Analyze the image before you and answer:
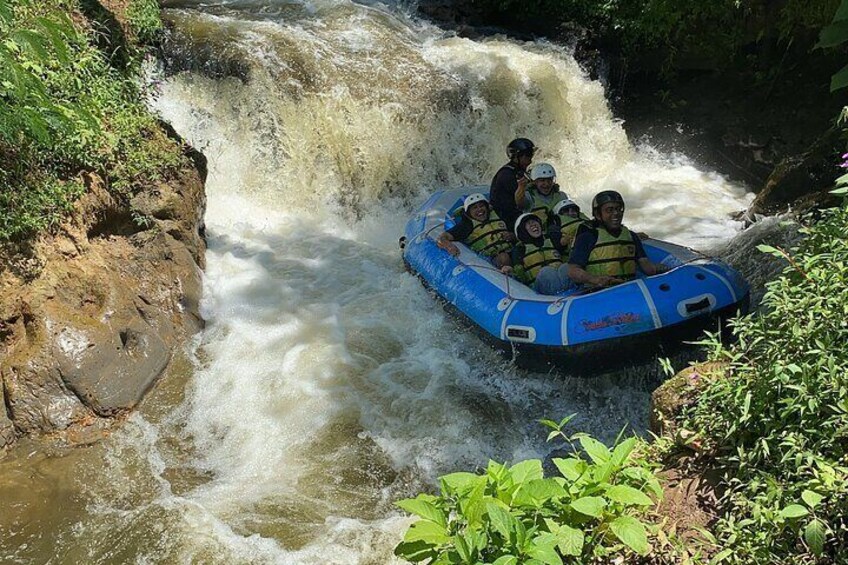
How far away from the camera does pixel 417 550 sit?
2.12 metres

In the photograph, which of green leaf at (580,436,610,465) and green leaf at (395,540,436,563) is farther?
green leaf at (580,436,610,465)

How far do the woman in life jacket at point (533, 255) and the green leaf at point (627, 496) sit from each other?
9.67 feet

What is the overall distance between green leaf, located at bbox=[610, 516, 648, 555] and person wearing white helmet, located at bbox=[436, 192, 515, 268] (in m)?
→ 3.67

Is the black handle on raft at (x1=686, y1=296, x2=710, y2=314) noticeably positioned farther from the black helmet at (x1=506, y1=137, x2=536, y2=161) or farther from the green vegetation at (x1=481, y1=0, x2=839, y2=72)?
the green vegetation at (x1=481, y1=0, x2=839, y2=72)

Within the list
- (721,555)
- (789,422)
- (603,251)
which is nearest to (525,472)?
(721,555)

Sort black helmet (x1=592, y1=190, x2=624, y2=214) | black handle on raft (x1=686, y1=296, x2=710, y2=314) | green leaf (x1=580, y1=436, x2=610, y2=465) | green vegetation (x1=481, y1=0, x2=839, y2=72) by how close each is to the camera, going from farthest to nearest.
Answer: green vegetation (x1=481, y1=0, x2=839, y2=72)
black helmet (x1=592, y1=190, x2=624, y2=214)
black handle on raft (x1=686, y1=296, x2=710, y2=314)
green leaf (x1=580, y1=436, x2=610, y2=465)

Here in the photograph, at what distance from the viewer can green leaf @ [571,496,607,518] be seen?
212 cm

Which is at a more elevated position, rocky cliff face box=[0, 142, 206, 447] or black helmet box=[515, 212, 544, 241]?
black helmet box=[515, 212, 544, 241]

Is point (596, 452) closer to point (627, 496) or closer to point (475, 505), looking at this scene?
point (627, 496)

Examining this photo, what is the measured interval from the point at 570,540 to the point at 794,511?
0.69 metres

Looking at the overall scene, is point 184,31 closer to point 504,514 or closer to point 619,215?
point 619,215

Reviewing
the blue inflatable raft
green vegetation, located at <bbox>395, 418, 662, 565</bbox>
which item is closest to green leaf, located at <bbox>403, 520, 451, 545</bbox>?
green vegetation, located at <bbox>395, 418, 662, 565</bbox>

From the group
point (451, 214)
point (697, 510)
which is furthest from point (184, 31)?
point (697, 510)

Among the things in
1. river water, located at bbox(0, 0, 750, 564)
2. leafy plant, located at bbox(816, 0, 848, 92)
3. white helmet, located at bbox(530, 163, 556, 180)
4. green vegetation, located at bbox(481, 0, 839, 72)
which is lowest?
river water, located at bbox(0, 0, 750, 564)
